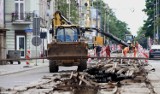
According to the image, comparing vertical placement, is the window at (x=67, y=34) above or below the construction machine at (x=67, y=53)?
above

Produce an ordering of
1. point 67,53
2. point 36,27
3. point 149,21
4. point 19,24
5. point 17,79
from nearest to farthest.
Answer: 1. point 17,79
2. point 67,53
3. point 36,27
4. point 19,24
5. point 149,21

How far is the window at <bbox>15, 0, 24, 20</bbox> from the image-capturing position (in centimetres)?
5828

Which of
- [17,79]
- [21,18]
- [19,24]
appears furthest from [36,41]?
[19,24]

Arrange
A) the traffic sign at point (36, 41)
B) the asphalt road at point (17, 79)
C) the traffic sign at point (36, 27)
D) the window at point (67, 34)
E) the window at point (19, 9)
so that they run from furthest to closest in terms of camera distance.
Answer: the window at point (19, 9) < the traffic sign at point (36, 27) < the traffic sign at point (36, 41) < the window at point (67, 34) < the asphalt road at point (17, 79)

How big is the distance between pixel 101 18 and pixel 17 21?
119 metres

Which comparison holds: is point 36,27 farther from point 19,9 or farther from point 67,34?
point 19,9

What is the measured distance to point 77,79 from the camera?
18688 mm

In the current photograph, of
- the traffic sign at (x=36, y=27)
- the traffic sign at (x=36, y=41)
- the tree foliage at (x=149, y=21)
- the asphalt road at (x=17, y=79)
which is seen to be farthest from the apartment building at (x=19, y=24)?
the tree foliage at (x=149, y=21)

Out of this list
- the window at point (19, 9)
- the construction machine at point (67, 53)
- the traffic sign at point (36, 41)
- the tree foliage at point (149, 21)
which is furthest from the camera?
the tree foliage at point (149, 21)

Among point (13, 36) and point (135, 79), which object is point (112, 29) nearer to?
point (13, 36)

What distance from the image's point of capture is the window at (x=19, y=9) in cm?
5828

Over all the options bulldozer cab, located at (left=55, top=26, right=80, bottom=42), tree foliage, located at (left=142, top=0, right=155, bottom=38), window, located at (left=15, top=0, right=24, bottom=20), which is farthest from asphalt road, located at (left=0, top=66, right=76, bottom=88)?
tree foliage, located at (left=142, top=0, right=155, bottom=38)

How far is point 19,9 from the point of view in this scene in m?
58.7

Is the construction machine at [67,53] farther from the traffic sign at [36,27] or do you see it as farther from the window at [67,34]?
the traffic sign at [36,27]
